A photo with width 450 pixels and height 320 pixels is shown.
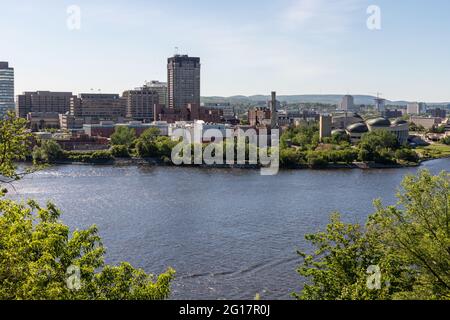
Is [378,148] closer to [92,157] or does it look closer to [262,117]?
[262,117]

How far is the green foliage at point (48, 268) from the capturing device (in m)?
4.14

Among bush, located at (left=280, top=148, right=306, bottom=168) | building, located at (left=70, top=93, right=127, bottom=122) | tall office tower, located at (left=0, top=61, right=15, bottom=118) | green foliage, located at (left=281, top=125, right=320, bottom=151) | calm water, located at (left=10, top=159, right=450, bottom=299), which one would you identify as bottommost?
calm water, located at (left=10, top=159, right=450, bottom=299)

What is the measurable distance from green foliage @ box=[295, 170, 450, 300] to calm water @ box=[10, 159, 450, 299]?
377cm

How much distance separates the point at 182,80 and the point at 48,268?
213 feet

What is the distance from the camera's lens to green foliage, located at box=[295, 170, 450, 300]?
4.57m

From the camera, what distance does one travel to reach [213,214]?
53.7 ft

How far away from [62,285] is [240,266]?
675 cm

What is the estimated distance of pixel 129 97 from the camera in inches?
2427

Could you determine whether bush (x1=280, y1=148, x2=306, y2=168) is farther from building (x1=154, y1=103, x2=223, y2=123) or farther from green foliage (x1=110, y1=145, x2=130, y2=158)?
building (x1=154, y1=103, x2=223, y2=123)

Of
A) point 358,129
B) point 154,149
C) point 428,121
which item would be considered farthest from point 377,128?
point 428,121

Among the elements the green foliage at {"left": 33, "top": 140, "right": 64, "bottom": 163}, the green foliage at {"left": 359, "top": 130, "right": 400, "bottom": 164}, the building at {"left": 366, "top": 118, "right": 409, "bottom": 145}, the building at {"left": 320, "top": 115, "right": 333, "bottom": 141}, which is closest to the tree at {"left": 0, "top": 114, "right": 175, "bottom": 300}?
the green foliage at {"left": 33, "top": 140, "right": 64, "bottom": 163}

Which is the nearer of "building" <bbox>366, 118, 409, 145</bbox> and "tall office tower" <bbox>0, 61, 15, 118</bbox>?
"building" <bbox>366, 118, 409, 145</bbox>

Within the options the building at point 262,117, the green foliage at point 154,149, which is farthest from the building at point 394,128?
the green foliage at point 154,149

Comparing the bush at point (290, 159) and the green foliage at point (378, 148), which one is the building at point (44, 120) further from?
the green foliage at point (378, 148)
